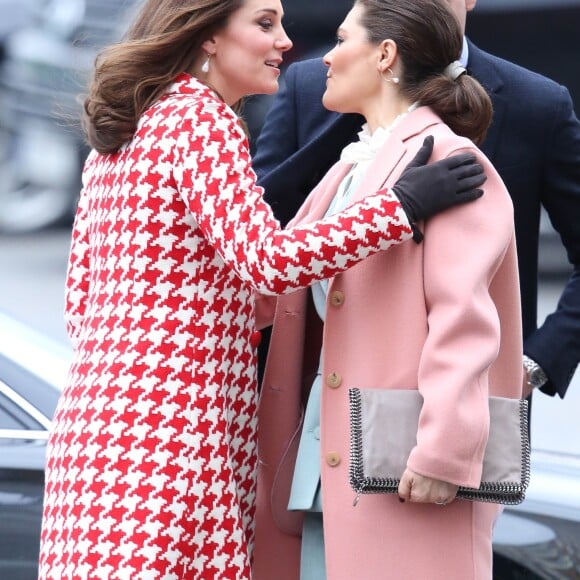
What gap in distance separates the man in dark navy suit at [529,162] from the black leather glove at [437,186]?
56cm

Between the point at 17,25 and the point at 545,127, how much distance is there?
5.53m

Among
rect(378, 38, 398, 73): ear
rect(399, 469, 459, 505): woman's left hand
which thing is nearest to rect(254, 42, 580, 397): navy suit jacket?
rect(378, 38, 398, 73): ear

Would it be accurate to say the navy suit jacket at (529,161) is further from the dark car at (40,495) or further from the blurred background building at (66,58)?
the blurred background building at (66,58)

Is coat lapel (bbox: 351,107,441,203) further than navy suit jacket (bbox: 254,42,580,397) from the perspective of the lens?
No

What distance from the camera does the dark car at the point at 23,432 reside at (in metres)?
2.91

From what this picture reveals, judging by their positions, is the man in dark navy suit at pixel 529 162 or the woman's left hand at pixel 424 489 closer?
the woman's left hand at pixel 424 489

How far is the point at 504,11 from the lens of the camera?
7.29 metres

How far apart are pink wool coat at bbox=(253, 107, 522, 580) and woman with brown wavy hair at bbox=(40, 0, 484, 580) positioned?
0.26ft

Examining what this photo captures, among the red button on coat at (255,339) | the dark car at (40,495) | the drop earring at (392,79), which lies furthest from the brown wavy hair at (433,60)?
the dark car at (40,495)

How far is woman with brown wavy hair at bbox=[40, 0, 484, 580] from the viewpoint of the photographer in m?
2.34

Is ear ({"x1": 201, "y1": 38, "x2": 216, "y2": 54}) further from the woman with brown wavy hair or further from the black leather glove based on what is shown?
the black leather glove

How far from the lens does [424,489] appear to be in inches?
91.7

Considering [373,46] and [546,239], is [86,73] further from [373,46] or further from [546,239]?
[546,239]

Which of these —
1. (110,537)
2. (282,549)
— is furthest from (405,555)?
(110,537)
